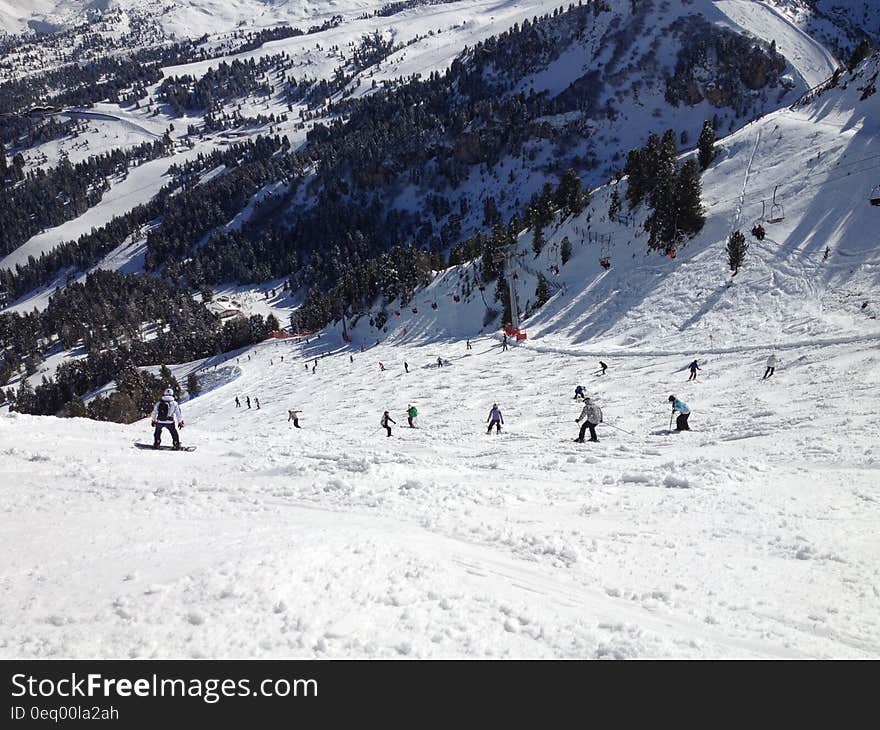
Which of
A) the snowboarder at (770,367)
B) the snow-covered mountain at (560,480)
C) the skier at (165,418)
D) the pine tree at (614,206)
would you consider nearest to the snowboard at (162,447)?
the skier at (165,418)

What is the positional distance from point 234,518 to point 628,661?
6.83 meters

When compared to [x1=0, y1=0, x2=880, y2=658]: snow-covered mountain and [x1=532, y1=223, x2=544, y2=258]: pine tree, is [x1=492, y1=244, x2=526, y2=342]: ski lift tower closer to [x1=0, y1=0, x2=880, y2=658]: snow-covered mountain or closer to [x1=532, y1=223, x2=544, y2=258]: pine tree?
[x1=0, y1=0, x2=880, y2=658]: snow-covered mountain

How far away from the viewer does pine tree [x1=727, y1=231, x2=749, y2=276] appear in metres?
40.5

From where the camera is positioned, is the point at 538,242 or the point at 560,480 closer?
the point at 560,480

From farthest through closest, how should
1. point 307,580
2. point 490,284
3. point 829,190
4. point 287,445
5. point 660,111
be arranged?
1. point 660,111
2. point 490,284
3. point 829,190
4. point 287,445
5. point 307,580

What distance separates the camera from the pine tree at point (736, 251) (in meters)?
40.5

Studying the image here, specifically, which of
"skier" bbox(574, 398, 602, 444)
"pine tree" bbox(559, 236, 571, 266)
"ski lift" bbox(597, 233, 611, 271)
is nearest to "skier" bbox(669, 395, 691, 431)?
"skier" bbox(574, 398, 602, 444)

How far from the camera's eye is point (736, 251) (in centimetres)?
4059

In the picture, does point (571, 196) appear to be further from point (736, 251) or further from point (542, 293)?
point (736, 251)

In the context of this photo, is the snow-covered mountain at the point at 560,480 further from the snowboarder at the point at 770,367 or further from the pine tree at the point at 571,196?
the pine tree at the point at 571,196

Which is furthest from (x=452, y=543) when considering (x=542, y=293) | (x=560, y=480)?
(x=542, y=293)

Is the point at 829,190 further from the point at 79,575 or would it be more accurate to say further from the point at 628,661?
the point at 79,575

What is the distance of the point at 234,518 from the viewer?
9086mm
